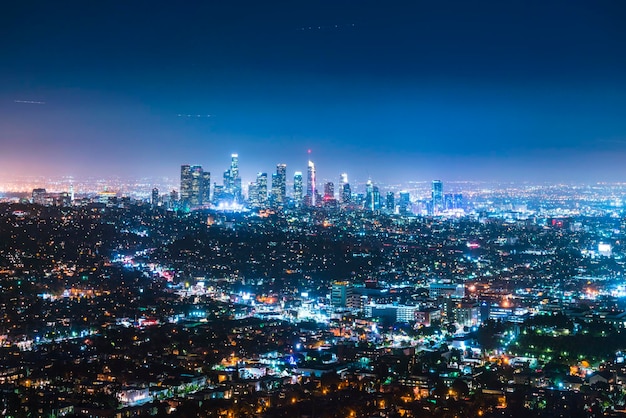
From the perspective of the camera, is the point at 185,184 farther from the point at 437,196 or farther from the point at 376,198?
the point at 437,196

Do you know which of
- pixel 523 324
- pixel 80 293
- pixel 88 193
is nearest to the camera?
pixel 523 324

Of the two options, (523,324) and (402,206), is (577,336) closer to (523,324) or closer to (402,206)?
(523,324)

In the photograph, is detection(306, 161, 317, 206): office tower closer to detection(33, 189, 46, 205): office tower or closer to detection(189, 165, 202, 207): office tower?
detection(189, 165, 202, 207): office tower

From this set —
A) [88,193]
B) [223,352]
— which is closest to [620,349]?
[223,352]

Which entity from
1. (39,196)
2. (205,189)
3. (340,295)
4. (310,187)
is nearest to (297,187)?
(310,187)

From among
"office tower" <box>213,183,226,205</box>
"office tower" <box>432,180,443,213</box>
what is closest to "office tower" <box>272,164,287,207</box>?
"office tower" <box>213,183,226,205</box>

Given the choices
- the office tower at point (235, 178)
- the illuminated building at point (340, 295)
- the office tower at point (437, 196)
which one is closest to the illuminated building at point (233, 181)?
the office tower at point (235, 178)
